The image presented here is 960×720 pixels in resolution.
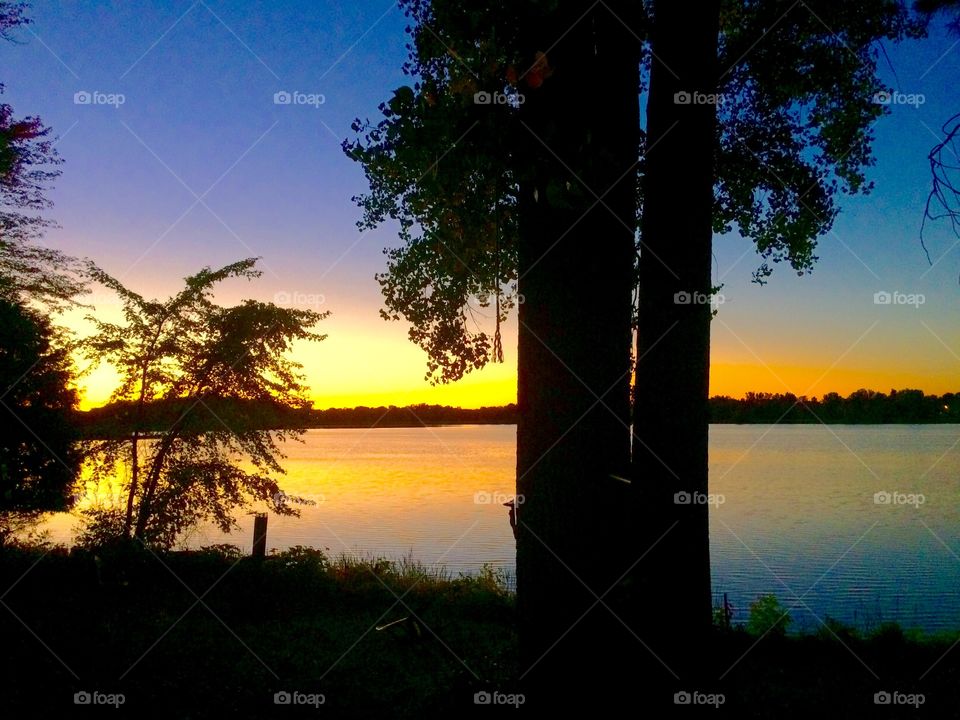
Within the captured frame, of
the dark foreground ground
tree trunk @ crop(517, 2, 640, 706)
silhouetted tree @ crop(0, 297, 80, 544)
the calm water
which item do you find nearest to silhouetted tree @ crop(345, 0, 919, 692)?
tree trunk @ crop(517, 2, 640, 706)

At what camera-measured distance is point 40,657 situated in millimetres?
6082

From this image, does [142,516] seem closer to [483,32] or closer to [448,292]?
[448,292]

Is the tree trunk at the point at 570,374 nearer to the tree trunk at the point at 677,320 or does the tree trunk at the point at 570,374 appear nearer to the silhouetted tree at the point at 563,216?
the silhouetted tree at the point at 563,216

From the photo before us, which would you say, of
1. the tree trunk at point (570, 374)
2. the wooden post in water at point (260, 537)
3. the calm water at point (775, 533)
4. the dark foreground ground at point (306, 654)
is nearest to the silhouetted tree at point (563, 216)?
the tree trunk at point (570, 374)

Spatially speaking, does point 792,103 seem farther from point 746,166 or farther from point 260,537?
point 260,537

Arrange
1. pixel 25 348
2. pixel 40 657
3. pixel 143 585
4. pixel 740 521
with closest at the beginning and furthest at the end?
pixel 40 657 → pixel 143 585 → pixel 25 348 → pixel 740 521

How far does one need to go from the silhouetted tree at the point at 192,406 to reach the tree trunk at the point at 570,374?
358 inches

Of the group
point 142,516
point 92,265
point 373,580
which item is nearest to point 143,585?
point 142,516

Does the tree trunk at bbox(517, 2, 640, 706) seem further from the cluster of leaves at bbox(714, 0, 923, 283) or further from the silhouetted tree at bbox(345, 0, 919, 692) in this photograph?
the cluster of leaves at bbox(714, 0, 923, 283)

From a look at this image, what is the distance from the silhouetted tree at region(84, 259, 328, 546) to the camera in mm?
11406

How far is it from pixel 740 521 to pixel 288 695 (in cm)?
2473

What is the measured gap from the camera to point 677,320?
4.86 meters

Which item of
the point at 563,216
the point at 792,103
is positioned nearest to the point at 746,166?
the point at 792,103

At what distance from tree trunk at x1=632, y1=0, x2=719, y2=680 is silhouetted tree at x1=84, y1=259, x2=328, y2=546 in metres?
8.83
